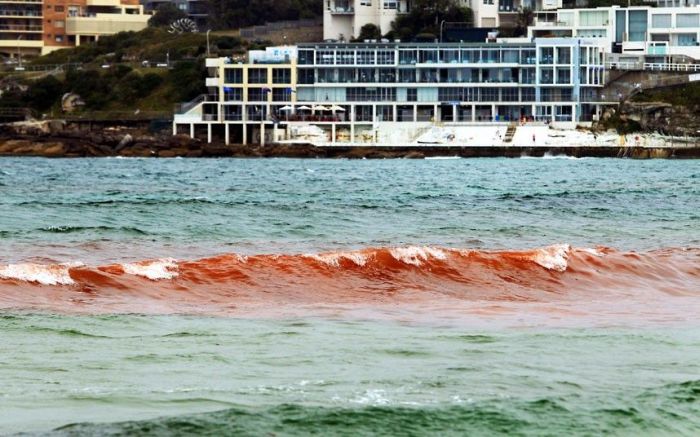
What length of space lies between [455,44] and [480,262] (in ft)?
314

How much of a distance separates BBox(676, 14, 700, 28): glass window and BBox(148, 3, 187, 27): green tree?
64.9m

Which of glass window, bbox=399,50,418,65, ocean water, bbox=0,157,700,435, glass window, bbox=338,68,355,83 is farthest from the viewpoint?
glass window, bbox=338,68,355,83

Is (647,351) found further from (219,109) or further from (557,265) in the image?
(219,109)

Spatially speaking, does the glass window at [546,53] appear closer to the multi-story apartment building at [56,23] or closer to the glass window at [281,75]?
the glass window at [281,75]

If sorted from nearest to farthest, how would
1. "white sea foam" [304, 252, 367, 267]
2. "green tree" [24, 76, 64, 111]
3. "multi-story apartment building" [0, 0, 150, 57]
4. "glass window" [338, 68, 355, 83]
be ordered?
"white sea foam" [304, 252, 367, 267] < "glass window" [338, 68, 355, 83] < "green tree" [24, 76, 64, 111] < "multi-story apartment building" [0, 0, 150, 57]

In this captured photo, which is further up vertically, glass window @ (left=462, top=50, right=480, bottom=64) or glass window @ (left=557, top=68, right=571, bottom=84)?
glass window @ (left=462, top=50, right=480, bottom=64)

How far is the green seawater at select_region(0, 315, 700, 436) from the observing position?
14117 millimetres

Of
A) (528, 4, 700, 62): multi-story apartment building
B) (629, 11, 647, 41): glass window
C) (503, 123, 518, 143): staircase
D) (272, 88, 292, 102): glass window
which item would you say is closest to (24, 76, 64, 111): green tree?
(272, 88, 292, 102): glass window

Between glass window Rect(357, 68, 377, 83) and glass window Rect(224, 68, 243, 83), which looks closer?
glass window Rect(224, 68, 243, 83)

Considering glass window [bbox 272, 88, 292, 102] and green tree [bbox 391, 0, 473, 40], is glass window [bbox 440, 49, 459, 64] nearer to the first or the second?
glass window [bbox 272, 88, 292, 102]

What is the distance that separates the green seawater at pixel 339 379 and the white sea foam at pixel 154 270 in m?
4.90

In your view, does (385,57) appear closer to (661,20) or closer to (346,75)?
(346,75)

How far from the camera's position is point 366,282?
2552cm

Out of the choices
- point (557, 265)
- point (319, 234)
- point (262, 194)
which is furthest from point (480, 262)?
point (262, 194)
